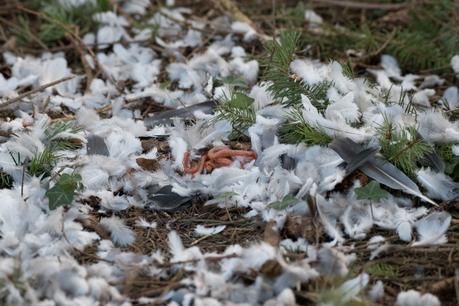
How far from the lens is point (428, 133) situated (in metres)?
2.39

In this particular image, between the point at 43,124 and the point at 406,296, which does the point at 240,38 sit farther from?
the point at 406,296

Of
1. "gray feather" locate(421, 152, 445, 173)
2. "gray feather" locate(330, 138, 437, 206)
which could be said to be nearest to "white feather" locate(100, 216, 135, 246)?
"gray feather" locate(330, 138, 437, 206)

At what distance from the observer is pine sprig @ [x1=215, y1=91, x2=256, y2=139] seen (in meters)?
2.53

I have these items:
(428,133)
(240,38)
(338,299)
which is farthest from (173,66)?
(338,299)

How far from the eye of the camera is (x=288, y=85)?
A: 8.24 feet

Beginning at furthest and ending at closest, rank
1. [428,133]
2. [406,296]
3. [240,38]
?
[240,38] → [428,133] → [406,296]

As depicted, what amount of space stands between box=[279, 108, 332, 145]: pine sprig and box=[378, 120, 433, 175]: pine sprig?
17 centimetres

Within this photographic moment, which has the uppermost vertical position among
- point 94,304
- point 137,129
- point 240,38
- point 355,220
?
point 240,38

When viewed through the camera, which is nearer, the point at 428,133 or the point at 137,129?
the point at 428,133

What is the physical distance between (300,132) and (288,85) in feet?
0.64

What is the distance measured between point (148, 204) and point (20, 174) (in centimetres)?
43

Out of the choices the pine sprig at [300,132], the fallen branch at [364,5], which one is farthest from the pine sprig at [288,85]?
the fallen branch at [364,5]

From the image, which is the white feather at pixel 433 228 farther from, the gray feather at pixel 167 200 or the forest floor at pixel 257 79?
the gray feather at pixel 167 200

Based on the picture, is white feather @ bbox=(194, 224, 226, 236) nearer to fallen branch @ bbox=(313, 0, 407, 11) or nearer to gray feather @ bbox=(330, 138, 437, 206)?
gray feather @ bbox=(330, 138, 437, 206)
